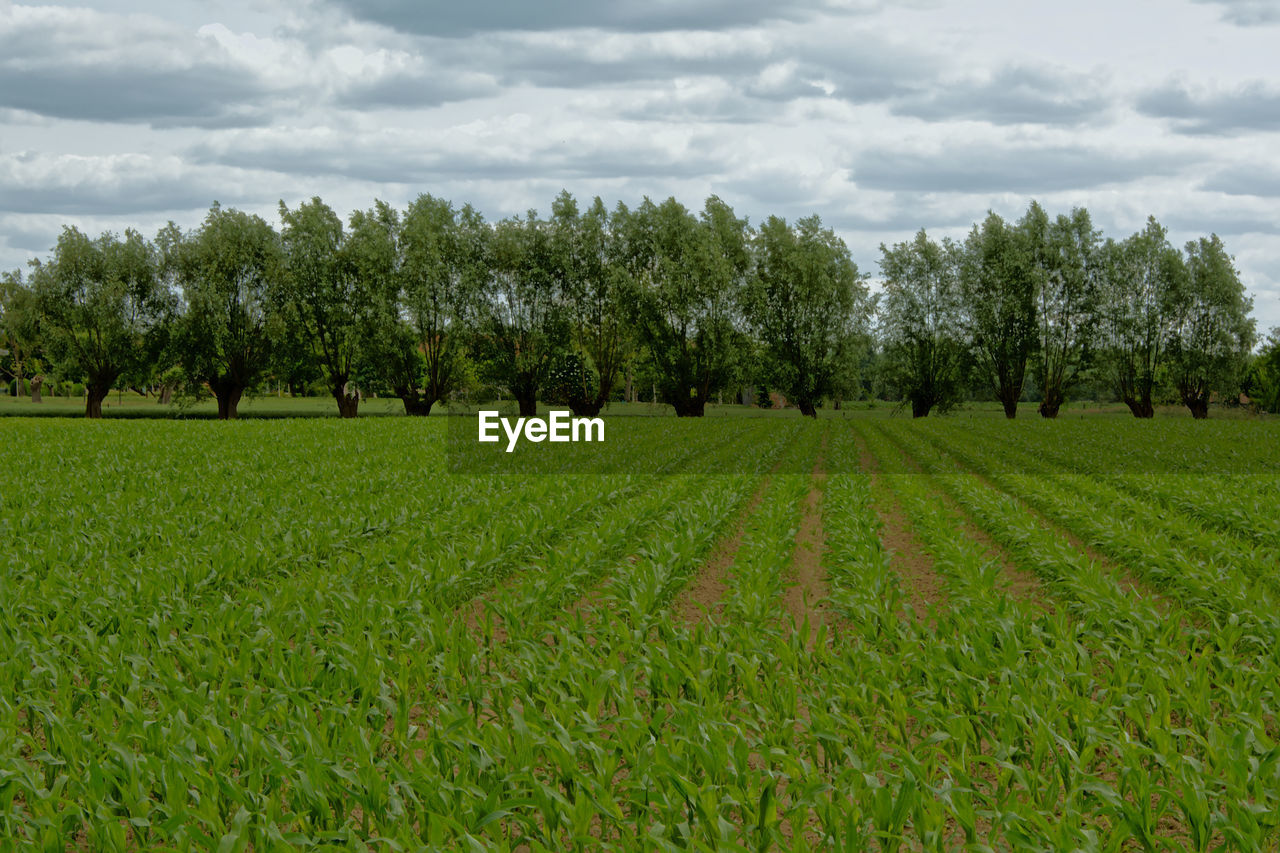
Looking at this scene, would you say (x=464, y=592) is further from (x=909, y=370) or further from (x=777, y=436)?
(x=909, y=370)

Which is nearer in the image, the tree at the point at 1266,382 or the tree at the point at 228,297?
the tree at the point at 228,297

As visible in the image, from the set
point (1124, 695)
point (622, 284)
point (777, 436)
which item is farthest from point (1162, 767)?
point (622, 284)

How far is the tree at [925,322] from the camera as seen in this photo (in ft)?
228

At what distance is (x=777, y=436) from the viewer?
38281mm

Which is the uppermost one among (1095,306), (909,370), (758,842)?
(1095,306)

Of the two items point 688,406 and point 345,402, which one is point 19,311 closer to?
point 345,402

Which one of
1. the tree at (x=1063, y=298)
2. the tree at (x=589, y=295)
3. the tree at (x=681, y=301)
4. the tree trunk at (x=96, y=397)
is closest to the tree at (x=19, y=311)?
the tree trunk at (x=96, y=397)

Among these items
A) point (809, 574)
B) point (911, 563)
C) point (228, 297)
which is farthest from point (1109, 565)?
point (228, 297)

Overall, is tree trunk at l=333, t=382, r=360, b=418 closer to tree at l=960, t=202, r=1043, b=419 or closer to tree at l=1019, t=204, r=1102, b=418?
tree at l=960, t=202, r=1043, b=419

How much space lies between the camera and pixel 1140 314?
7019cm

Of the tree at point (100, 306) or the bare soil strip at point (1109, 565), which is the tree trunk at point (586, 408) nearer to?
the tree at point (100, 306)

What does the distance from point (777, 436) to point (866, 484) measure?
18.2 metres

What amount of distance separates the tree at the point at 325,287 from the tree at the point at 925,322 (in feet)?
133

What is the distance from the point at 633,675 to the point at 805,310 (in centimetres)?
6379
